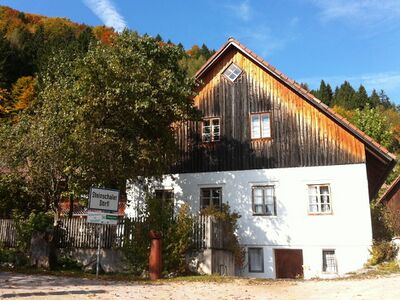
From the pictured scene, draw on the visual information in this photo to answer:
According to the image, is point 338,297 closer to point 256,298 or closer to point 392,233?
point 256,298

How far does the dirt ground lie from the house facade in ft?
16.3

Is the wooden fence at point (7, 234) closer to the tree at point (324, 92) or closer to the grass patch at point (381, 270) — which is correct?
the grass patch at point (381, 270)

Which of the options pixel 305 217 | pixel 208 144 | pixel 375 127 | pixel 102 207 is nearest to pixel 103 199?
pixel 102 207

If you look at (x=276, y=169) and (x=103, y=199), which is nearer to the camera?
(x=103, y=199)

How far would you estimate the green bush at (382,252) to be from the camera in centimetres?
1881

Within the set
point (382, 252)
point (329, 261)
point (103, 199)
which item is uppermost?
point (103, 199)

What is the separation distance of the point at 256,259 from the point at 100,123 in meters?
9.67

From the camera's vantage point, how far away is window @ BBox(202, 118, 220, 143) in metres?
Answer: 23.3

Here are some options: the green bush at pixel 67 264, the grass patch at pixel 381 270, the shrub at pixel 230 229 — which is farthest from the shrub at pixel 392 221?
the green bush at pixel 67 264

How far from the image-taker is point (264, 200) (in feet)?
70.6

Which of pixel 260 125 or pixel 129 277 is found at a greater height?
pixel 260 125

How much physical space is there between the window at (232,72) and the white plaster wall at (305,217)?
5.24 meters

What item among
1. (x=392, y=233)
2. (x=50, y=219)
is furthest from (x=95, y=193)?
(x=392, y=233)

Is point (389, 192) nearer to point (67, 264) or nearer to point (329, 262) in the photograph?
point (329, 262)
